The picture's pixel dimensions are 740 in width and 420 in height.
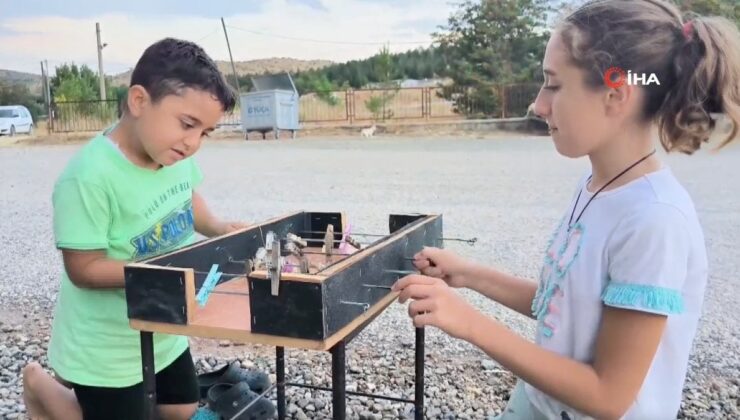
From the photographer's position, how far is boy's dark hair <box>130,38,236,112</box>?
2045 millimetres

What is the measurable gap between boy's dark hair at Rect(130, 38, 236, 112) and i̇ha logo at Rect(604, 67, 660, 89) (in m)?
1.17

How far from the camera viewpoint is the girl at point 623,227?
1332 millimetres

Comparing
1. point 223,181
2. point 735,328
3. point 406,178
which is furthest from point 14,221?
point 735,328

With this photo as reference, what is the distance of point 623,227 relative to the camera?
1.37 metres

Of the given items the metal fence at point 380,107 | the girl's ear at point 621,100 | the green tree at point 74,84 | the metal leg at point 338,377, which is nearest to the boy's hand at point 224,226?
the metal leg at point 338,377

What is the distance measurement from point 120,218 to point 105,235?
0.11 m

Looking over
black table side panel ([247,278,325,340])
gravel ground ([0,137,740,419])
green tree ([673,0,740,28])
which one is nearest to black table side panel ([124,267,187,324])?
black table side panel ([247,278,325,340])

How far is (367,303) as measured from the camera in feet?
5.55

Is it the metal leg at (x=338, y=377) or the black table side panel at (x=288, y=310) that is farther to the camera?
the metal leg at (x=338, y=377)

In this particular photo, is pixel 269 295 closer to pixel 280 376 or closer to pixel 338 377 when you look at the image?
pixel 338 377

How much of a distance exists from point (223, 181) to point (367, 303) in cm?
916

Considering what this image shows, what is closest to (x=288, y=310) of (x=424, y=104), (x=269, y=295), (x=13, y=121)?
(x=269, y=295)

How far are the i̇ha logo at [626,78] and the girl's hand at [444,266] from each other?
0.73 meters

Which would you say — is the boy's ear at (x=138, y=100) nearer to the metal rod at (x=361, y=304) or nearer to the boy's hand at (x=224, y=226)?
the boy's hand at (x=224, y=226)
